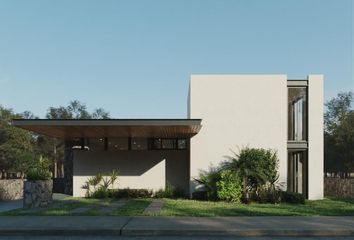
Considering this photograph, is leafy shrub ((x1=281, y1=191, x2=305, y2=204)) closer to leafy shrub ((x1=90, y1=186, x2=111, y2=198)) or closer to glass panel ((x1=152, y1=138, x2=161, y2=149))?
glass panel ((x1=152, y1=138, x2=161, y2=149))

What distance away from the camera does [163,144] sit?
28016 millimetres

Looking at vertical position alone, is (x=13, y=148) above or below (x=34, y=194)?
above

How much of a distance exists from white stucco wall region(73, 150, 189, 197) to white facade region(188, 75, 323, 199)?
3115mm

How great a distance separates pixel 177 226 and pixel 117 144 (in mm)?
15883

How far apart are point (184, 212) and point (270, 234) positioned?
481 centimetres

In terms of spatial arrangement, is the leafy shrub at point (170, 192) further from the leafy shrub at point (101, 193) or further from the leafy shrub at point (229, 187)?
the leafy shrub at point (229, 187)

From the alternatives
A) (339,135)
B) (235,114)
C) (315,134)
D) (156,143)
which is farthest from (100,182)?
(339,135)

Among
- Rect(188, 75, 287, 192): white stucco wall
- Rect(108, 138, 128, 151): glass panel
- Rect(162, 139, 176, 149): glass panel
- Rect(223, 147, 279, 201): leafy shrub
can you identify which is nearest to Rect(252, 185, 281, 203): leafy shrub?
Rect(223, 147, 279, 201): leafy shrub

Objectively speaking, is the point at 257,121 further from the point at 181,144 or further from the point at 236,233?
the point at 236,233

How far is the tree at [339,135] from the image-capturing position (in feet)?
161

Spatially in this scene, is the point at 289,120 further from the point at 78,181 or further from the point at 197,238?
the point at 197,238

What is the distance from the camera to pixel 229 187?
22000mm

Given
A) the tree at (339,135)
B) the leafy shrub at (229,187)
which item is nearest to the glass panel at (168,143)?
the leafy shrub at (229,187)

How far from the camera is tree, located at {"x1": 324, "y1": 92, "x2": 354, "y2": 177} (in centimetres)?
4900
